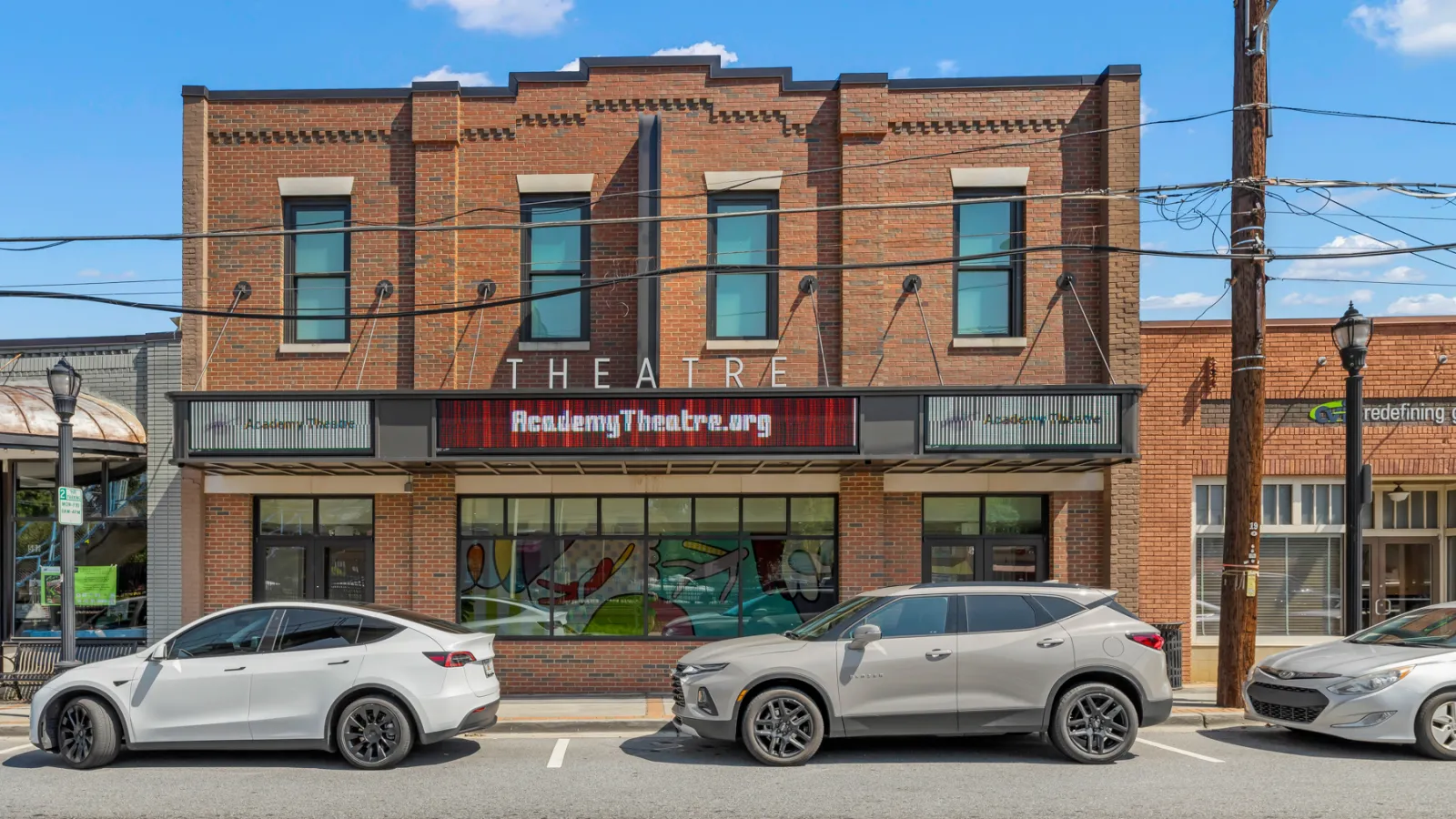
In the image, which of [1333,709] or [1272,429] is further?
[1272,429]

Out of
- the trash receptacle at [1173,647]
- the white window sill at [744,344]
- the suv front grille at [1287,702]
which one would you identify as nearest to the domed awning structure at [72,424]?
the white window sill at [744,344]

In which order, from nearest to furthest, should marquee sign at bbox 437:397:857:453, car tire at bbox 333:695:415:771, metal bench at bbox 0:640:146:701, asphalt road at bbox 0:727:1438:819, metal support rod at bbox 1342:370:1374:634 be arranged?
asphalt road at bbox 0:727:1438:819, car tire at bbox 333:695:415:771, metal support rod at bbox 1342:370:1374:634, marquee sign at bbox 437:397:857:453, metal bench at bbox 0:640:146:701

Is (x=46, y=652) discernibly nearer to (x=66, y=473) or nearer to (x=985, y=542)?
(x=66, y=473)

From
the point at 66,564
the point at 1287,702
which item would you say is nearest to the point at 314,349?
the point at 66,564

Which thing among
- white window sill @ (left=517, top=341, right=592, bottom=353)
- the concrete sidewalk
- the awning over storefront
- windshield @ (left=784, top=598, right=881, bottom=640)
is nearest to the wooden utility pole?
the concrete sidewalk

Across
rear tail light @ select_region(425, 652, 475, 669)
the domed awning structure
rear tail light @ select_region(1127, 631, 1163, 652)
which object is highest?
the domed awning structure

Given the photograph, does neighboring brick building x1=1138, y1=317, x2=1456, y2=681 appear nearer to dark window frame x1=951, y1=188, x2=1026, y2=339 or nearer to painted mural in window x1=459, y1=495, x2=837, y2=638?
dark window frame x1=951, y1=188, x2=1026, y2=339

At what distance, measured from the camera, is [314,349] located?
46.5 ft

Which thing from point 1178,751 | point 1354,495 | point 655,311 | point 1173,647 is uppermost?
point 655,311

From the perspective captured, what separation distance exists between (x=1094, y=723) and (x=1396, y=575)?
8.19 m

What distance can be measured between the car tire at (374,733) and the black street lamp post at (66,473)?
4600mm

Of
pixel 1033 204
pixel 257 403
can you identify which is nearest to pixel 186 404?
pixel 257 403

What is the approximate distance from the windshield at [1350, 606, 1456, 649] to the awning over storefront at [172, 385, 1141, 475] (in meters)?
3.05

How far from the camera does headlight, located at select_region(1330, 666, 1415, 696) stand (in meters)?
9.77
